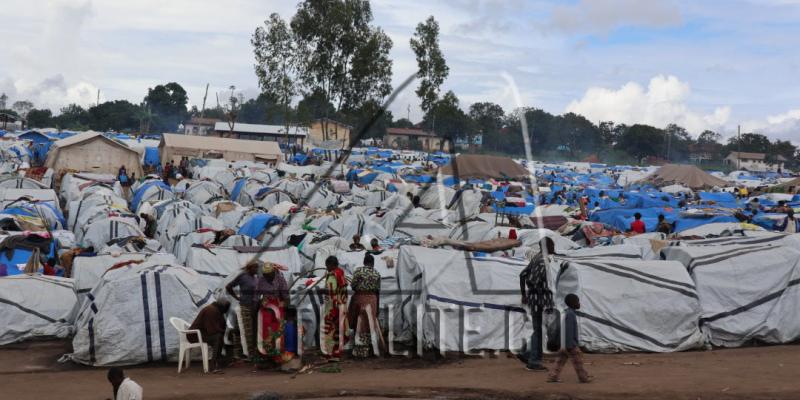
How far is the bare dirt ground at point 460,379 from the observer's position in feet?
23.7

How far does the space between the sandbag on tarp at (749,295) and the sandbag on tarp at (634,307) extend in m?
0.24

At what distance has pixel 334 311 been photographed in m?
9.09

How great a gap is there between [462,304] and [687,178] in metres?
29.8

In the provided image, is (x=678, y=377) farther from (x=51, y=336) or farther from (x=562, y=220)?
(x=562, y=220)

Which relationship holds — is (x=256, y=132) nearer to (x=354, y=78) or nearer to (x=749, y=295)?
(x=354, y=78)

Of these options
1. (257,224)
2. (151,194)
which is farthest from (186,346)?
(151,194)

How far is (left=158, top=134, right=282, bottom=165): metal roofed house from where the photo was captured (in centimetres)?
4081

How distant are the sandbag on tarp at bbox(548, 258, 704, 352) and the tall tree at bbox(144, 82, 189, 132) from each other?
Result: 9041cm

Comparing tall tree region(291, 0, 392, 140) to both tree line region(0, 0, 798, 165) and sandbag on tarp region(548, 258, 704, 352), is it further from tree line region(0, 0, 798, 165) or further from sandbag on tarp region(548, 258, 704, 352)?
sandbag on tarp region(548, 258, 704, 352)

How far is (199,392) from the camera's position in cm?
780

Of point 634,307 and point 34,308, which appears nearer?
point 634,307

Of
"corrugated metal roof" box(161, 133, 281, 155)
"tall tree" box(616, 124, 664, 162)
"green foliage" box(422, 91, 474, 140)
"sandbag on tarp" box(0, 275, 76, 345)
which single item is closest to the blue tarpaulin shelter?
"sandbag on tarp" box(0, 275, 76, 345)

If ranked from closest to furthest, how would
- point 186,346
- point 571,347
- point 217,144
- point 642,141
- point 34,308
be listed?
1. point 571,347
2. point 186,346
3. point 34,308
4. point 217,144
5. point 642,141

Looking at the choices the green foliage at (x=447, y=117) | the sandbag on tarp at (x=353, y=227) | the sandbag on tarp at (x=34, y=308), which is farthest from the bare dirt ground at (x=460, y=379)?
the green foliage at (x=447, y=117)
